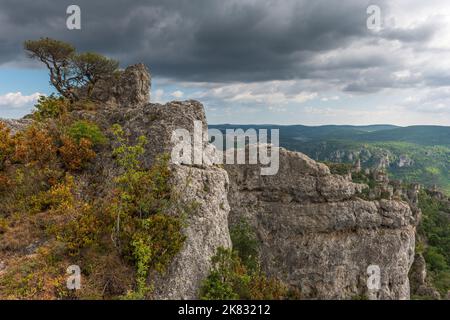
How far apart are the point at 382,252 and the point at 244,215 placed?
12.6m

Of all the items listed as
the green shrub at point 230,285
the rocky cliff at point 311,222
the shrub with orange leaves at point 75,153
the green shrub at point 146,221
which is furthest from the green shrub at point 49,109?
the green shrub at point 230,285

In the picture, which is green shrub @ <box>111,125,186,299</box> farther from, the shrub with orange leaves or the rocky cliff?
the rocky cliff

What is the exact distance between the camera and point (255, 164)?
29797 millimetres

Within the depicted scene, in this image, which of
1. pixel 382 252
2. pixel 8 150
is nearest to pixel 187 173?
pixel 8 150

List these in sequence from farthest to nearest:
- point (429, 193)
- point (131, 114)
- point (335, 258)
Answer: point (429, 193), point (335, 258), point (131, 114)

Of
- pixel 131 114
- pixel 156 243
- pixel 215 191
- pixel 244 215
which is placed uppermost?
pixel 131 114

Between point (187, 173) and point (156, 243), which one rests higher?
point (187, 173)

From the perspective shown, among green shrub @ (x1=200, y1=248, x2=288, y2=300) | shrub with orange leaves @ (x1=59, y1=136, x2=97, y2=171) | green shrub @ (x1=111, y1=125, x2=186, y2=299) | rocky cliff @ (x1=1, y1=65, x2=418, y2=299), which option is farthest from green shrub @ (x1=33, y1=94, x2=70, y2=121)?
green shrub @ (x1=200, y1=248, x2=288, y2=300)

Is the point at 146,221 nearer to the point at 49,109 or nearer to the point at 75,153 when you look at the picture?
the point at 75,153

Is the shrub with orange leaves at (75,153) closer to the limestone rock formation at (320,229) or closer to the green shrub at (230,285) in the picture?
the green shrub at (230,285)

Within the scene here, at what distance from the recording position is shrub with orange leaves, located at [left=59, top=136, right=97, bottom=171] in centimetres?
1862

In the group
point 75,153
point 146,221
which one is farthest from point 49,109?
point 146,221

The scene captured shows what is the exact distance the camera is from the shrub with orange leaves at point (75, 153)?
1862cm

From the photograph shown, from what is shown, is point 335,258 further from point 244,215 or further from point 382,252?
point 244,215
